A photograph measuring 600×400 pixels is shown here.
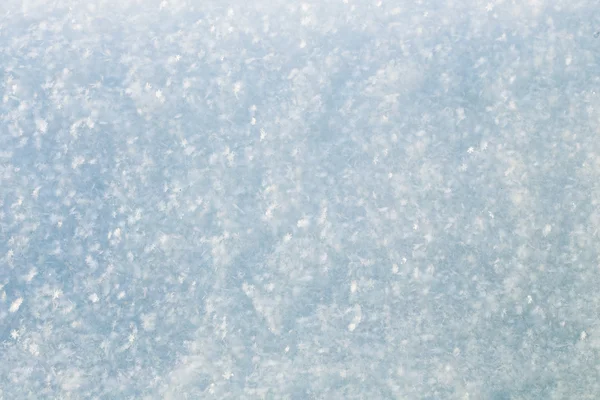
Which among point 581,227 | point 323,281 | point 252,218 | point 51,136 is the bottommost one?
point 581,227

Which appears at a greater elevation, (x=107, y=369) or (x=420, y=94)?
(x=420, y=94)

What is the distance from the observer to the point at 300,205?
39.9 ft

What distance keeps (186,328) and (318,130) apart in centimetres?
569

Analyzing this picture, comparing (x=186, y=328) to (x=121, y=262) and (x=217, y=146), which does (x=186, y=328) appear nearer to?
(x=121, y=262)

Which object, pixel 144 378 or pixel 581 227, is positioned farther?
pixel 581 227

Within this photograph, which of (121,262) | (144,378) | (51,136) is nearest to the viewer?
(144,378)

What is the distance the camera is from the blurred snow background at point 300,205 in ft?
35.9

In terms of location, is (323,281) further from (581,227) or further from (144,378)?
(581,227)

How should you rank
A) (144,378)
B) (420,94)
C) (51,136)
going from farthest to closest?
1. (420,94)
2. (51,136)
3. (144,378)

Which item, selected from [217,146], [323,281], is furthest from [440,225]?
[217,146]

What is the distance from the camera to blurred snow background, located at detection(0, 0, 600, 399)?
1093 cm

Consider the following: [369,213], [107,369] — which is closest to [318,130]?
[369,213]

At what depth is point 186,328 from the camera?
1111cm

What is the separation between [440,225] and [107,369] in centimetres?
785
